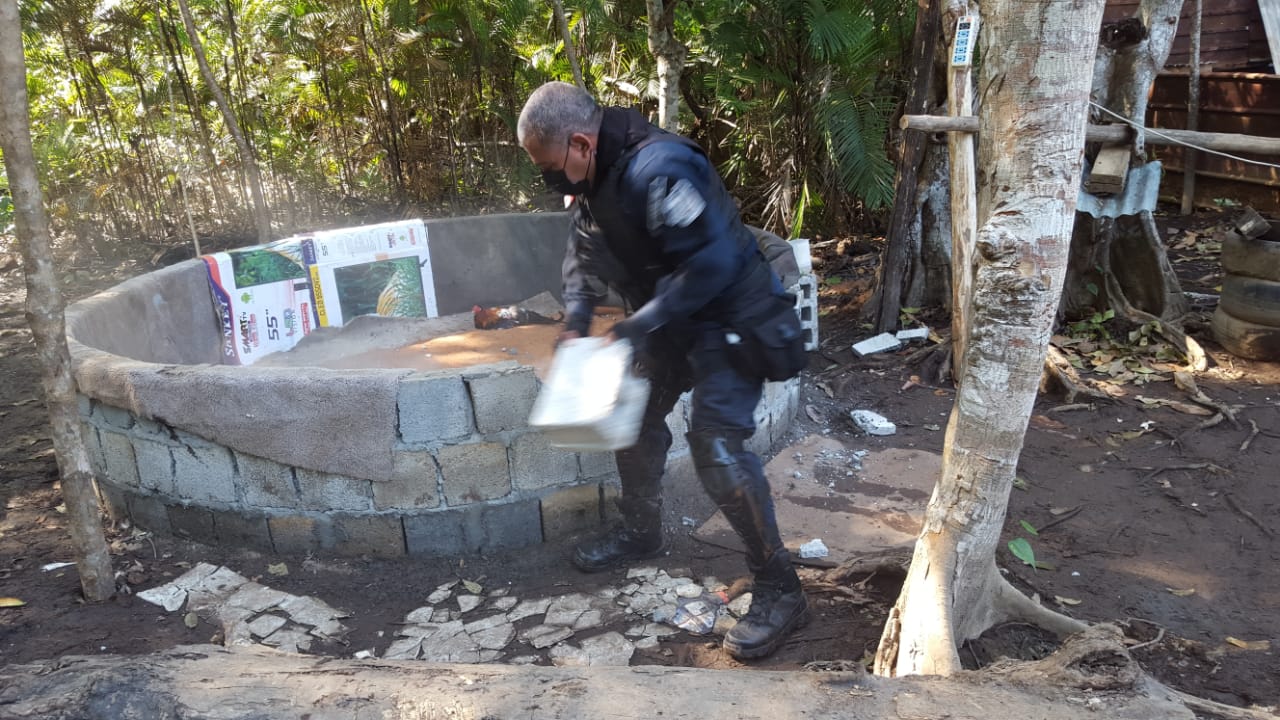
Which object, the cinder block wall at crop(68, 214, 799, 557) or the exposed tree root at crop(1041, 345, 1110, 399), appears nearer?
the cinder block wall at crop(68, 214, 799, 557)

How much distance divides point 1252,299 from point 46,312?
18.4 feet

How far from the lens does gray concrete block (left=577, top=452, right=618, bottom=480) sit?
11.1 feet

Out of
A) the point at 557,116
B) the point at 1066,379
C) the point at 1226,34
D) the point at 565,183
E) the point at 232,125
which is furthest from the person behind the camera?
the point at 1226,34

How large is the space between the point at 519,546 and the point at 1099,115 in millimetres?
4286

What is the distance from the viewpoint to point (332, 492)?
326cm

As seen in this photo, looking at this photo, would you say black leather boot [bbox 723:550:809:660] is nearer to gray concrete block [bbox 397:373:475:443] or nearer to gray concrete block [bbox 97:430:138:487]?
gray concrete block [bbox 397:373:475:443]

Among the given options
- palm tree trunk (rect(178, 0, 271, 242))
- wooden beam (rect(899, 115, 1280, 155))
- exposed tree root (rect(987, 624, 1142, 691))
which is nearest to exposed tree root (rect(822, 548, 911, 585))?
exposed tree root (rect(987, 624, 1142, 691))

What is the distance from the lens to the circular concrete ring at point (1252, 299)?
4617 mm

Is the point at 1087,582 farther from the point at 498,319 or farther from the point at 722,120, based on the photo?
the point at 722,120

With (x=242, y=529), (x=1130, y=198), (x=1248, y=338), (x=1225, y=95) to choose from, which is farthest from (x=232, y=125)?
(x=1225, y=95)

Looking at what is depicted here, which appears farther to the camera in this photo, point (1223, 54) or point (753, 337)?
point (1223, 54)

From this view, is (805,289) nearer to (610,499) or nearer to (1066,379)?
(1066,379)

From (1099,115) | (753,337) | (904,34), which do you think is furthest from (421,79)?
(753,337)

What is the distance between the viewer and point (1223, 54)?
8320mm
